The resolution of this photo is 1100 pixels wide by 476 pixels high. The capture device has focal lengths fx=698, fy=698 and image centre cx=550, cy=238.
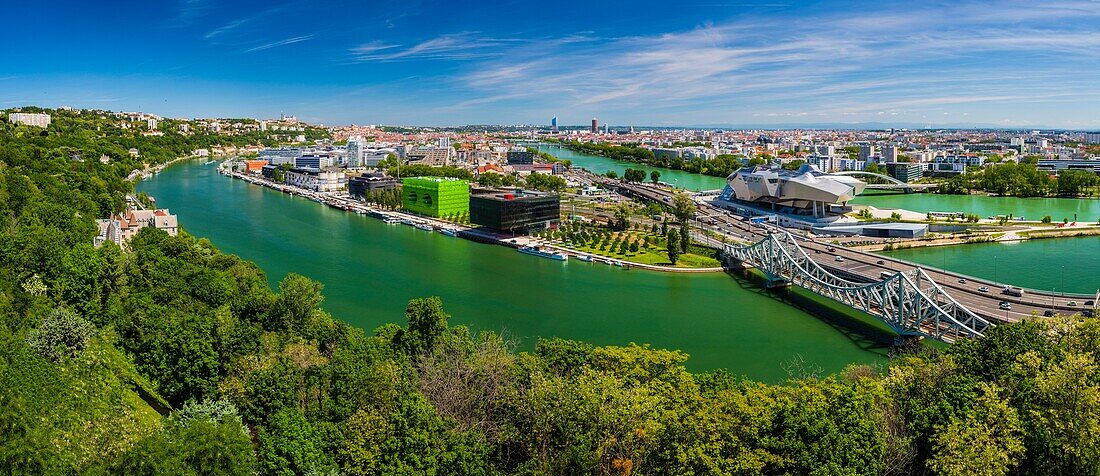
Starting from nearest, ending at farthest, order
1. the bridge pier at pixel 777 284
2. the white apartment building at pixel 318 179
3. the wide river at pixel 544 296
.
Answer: the wide river at pixel 544 296, the bridge pier at pixel 777 284, the white apartment building at pixel 318 179

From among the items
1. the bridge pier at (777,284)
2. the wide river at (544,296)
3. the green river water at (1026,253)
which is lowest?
the wide river at (544,296)

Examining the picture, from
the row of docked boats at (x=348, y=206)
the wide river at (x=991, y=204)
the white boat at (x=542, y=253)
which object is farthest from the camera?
the wide river at (x=991, y=204)

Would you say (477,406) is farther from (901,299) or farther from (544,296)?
(901,299)

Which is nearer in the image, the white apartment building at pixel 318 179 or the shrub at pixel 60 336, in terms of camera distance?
the shrub at pixel 60 336

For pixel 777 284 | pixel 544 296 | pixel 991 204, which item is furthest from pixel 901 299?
pixel 991 204

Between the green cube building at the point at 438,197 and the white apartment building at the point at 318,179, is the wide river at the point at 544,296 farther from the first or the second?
the white apartment building at the point at 318,179

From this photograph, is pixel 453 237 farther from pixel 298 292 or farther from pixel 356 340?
pixel 356 340

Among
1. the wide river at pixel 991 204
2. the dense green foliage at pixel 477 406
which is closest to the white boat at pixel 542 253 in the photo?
the dense green foliage at pixel 477 406

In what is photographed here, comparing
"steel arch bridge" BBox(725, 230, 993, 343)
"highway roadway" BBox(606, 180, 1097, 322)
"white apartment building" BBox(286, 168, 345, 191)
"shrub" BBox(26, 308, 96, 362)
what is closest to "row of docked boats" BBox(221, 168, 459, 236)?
"white apartment building" BBox(286, 168, 345, 191)

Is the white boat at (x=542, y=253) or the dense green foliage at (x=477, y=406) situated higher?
the dense green foliage at (x=477, y=406)
